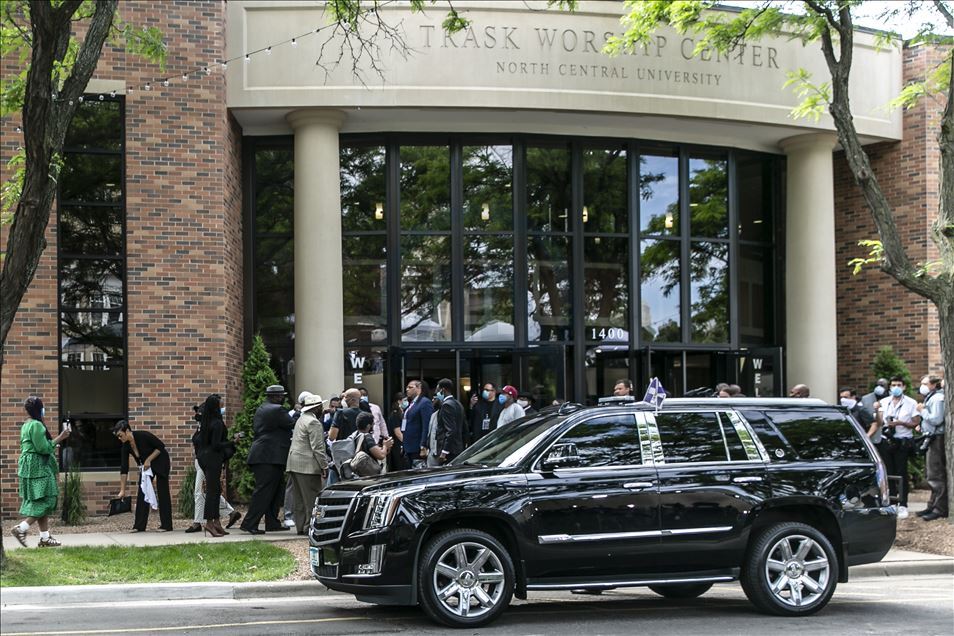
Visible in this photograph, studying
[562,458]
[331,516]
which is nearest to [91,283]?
[331,516]

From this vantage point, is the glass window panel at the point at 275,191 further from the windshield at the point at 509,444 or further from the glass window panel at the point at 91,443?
the windshield at the point at 509,444

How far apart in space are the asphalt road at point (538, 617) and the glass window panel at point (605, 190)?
399 inches

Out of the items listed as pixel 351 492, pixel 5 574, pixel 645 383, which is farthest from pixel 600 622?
pixel 645 383

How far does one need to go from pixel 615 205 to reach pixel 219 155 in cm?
699

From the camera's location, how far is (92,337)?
56.2 feet

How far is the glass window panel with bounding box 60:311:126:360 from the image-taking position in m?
17.0

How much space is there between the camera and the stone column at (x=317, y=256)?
18656 millimetres

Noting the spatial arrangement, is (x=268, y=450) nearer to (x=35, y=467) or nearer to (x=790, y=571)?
(x=35, y=467)

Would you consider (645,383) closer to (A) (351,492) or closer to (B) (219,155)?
(B) (219,155)

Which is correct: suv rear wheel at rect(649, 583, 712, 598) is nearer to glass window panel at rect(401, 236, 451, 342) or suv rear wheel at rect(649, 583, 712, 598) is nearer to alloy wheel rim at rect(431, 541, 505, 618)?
alloy wheel rim at rect(431, 541, 505, 618)

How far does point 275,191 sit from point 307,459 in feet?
23.9

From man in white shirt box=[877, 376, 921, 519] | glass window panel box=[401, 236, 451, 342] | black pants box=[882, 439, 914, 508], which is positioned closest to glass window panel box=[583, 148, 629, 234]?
glass window panel box=[401, 236, 451, 342]

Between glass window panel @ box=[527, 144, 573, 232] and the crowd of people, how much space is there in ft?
11.6

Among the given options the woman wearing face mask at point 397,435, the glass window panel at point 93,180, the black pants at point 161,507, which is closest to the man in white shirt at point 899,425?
the woman wearing face mask at point 397,435
